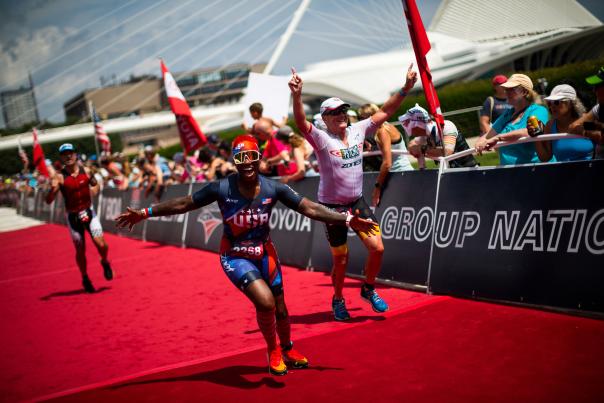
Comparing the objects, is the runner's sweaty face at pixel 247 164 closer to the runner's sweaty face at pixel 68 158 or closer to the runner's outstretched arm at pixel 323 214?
the runner's outstretched arm at pixel 323 214

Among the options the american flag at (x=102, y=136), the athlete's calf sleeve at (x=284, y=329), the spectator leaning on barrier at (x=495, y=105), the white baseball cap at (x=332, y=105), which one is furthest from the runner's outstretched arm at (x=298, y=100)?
the american flag at (x=102, y=136)

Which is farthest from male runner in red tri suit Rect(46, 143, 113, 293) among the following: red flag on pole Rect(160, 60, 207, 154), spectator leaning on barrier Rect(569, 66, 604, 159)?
spectator leaning on barrier Rect(569, 66, 604, 159)

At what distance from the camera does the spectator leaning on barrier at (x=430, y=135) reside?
28.1ft

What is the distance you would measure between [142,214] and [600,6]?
60.1 metres

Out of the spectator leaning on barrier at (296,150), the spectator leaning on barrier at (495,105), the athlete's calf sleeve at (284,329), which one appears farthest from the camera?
the spectator leaning on barrier at (296,150)

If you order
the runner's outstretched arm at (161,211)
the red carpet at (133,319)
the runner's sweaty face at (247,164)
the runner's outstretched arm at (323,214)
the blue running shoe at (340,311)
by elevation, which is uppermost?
the runner's sweaty face at (247,164)

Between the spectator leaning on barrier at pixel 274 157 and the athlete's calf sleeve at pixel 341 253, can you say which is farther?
the spectator leaning on barrier at pixel 274 157

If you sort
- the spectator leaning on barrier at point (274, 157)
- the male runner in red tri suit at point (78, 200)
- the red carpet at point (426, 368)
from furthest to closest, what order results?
1. the spectator leaning on barrier at point (274, 157)
2. the male runner in red tri suit at point (78, 200)
3. the red carpet at point (426, 368)

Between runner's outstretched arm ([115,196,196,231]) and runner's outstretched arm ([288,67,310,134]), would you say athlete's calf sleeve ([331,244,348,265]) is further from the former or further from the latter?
runner's outstretched arm ([115,196,196,231])

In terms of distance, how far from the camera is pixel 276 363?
5652mm

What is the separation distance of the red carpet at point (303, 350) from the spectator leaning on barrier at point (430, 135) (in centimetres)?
189

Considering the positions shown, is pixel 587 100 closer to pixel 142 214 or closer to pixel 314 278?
pixel 314 278

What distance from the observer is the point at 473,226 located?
757 cm

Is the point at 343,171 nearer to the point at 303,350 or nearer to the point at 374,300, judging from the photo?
the point at 374,300
